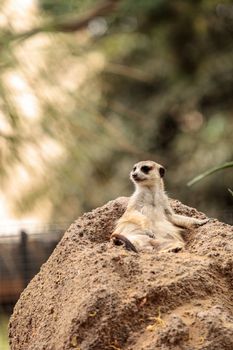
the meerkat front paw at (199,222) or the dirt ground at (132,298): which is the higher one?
the meerkat front paw at (199,222)

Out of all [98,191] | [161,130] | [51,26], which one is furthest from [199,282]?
[161,130]

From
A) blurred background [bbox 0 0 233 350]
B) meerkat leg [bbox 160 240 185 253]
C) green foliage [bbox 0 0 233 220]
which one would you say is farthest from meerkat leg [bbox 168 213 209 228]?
green foliage [bbox 0 0 233 220]

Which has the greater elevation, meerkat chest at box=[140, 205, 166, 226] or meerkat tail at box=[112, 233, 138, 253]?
meerkat chest at box=[140, 205, 166, 226]

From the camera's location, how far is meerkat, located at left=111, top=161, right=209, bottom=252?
1691 mm

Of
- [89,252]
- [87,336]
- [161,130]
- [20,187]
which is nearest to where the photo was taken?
[87,336]

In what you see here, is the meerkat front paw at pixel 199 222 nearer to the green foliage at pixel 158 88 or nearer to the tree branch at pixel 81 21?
the tree branch at pixel 81 21

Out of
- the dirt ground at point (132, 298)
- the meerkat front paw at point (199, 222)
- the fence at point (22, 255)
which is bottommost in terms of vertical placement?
the dirt ground at point (132, 298)

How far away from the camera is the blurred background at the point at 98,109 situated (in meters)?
4.65

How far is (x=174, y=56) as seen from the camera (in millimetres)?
8883

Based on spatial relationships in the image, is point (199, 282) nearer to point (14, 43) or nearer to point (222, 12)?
point (14, 43)

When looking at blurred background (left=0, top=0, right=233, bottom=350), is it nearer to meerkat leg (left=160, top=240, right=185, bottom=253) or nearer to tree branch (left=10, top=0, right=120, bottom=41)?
tree branch (left=10, top=0, right=120, bottom=41)

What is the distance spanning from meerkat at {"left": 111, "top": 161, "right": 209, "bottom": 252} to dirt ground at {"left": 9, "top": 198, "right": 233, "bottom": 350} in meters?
0.03

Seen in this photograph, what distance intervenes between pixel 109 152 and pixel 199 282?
23.0ft

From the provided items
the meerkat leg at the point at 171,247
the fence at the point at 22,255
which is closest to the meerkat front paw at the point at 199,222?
the meerkat leg at the point at 171,247
